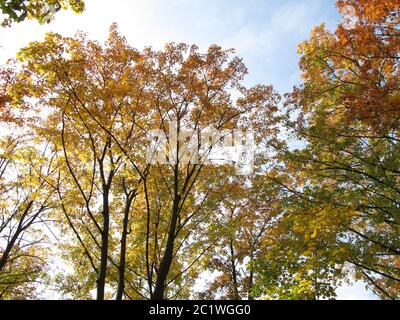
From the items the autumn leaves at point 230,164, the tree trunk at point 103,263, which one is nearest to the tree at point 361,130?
the autumn leaves at point 230,164

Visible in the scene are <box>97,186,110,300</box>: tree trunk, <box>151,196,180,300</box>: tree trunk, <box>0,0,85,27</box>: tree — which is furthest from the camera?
<box>97,186,110,300</box>: tree trunk

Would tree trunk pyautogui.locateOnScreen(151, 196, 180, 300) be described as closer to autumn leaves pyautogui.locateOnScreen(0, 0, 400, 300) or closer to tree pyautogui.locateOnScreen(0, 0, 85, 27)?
autumn leaves pyautogui.locateOnScreen(0, 0, 400, 300)

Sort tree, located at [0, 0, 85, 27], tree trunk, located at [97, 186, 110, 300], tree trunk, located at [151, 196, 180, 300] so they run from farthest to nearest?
tree trunk, located at [97, 186, 110, 300] < tree trunk, located at [151, 196, 180, 300] < tree, located at [0, 0, 85, 27]

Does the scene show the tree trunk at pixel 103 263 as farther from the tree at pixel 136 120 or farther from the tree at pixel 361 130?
the tree at pixel 361 130

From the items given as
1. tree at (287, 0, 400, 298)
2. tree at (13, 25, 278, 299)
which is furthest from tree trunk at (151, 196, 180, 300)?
tree at (287, 0, 400, 298)

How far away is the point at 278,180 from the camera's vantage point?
40.7 feet

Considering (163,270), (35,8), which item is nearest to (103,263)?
(163,270)

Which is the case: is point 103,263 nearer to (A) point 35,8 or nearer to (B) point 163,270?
(B) point 163,270

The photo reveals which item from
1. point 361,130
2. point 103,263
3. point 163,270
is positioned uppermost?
point 361,130

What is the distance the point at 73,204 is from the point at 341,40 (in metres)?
12.1
